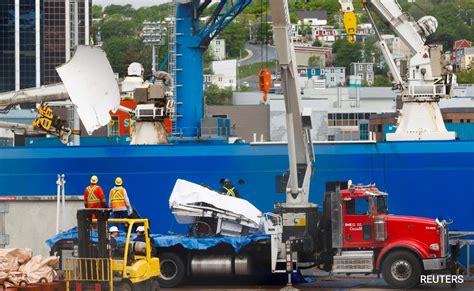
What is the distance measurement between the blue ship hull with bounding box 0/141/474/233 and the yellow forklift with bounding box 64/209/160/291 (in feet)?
37.4

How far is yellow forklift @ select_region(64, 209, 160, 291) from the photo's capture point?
1119 inches

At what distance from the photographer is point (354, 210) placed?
110ft

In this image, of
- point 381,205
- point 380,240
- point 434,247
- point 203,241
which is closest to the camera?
point 434,247

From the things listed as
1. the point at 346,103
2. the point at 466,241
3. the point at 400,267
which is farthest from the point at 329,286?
the point at 346,103

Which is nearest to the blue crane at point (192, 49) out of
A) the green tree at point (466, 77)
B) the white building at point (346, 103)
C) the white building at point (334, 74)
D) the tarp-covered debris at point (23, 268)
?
the tarp-covered debris at point (23, 268)

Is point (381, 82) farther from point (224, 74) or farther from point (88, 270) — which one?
point (88, 270)

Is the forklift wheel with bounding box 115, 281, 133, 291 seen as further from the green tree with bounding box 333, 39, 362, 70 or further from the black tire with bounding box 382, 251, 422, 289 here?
the green tree with bounding box 333, 39, 362, 70

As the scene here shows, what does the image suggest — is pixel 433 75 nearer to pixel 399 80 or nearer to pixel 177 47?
pixel 399 80

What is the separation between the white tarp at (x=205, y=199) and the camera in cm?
3494

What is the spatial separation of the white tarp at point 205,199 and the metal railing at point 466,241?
5.52 m

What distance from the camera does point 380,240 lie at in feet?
109

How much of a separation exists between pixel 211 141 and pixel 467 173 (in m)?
11.3

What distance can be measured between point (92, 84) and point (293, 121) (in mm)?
10293

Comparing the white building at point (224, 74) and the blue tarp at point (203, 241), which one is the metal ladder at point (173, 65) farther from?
the white building at point (224, 74)
